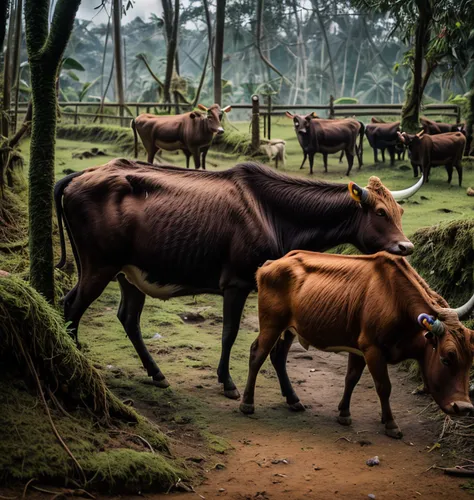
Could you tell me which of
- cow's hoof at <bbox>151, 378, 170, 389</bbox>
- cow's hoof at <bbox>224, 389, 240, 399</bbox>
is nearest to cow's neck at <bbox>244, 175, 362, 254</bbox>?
cow's hoof at <bbox>224, 389, 240, 399</bbox>

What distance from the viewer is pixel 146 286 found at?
7508 mm

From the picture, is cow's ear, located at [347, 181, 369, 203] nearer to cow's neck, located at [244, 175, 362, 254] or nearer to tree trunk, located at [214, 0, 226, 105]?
cow's neck, located at [244, 175, 362, 254]

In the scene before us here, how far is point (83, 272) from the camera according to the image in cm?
743

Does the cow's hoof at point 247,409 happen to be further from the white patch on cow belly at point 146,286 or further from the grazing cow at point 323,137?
the grazing cow at point 323,137

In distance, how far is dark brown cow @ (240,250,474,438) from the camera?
227 inches

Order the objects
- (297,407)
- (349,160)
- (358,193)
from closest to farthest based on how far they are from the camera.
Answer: (297,407), (358,193), (349,160)

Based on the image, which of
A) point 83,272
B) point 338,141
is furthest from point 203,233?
point 338,141

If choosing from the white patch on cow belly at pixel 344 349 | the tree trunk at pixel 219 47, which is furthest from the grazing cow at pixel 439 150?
the white patch on cow belly at pixel 344 349

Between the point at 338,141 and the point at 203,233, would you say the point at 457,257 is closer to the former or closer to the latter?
the point at 203,233

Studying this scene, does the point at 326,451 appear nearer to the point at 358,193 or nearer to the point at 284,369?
the point at 284,369

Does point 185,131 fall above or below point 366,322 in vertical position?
above

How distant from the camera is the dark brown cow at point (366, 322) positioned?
5.77m

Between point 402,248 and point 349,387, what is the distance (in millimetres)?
1469

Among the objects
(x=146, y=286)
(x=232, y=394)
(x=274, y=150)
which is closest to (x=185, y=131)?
(x=274, y=150)
